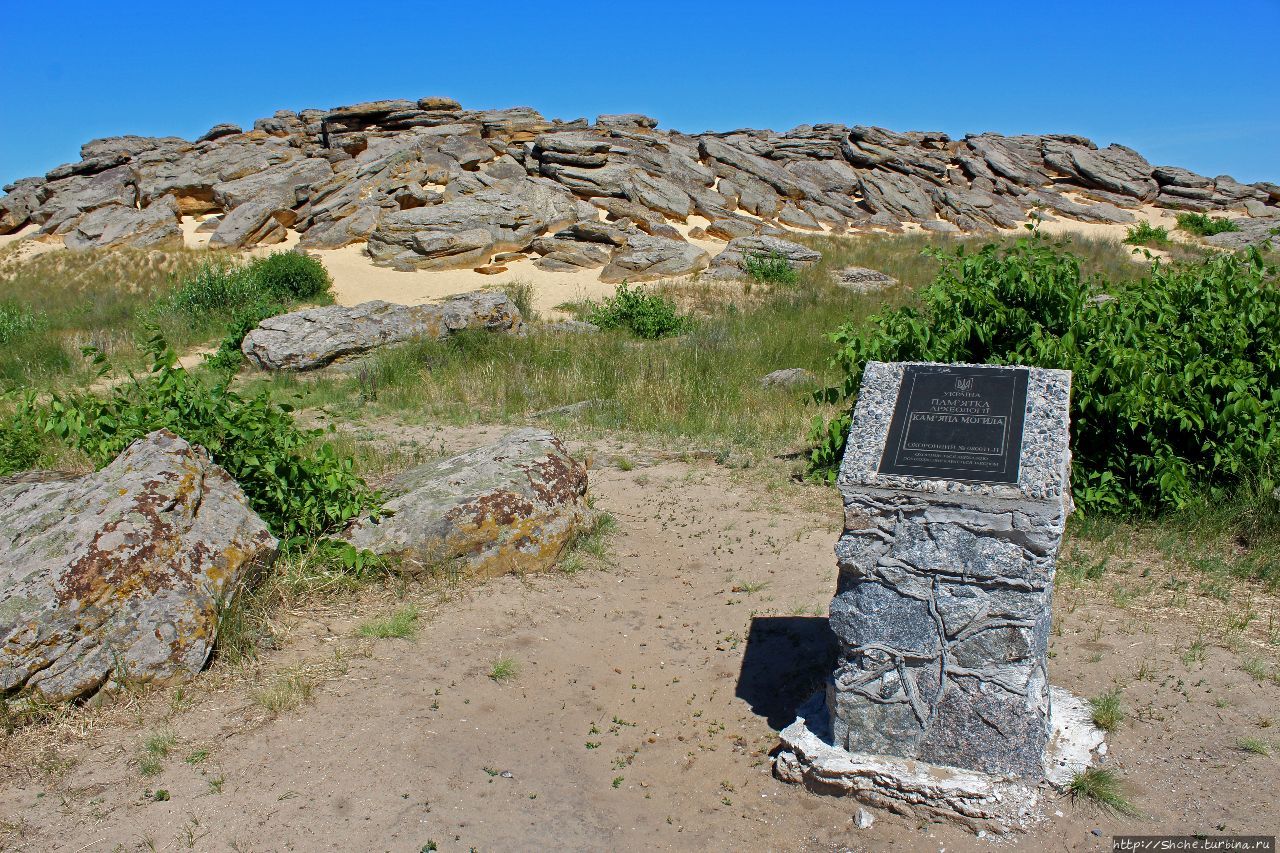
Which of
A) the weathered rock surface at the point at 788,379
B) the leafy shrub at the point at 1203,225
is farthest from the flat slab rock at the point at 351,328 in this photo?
the leafy shrub at the point at 1203,225

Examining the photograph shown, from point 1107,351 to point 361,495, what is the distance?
479 cm

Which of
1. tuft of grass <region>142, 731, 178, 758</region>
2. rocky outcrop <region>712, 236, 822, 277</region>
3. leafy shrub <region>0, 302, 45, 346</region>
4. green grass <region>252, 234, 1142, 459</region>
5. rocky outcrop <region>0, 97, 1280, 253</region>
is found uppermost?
rocky outcrop <region>0, 97, 1280, 253</region>

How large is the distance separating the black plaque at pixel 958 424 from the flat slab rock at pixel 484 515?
265 cm

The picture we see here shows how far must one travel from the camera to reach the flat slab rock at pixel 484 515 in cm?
558

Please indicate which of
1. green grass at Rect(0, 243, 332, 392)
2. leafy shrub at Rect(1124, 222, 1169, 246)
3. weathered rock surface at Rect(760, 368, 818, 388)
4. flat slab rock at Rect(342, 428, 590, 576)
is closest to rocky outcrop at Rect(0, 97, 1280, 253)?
green grass at Rect(0, 243, 332, 392)

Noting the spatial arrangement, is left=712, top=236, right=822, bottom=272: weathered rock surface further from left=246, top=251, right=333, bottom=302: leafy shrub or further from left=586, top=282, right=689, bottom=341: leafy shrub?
left=246, top=251, right=333, bottom=302: leafy shrub

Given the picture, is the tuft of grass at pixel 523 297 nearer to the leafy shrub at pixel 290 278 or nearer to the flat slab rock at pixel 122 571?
the leafy shrub at pixel 290 278

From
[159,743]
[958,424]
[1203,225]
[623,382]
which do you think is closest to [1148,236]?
[1203,225]

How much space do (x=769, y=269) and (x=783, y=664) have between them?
15.8 metres

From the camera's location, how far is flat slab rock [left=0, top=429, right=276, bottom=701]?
4.06m

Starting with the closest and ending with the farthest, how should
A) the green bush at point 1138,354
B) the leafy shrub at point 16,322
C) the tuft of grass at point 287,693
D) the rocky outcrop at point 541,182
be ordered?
1. the tuft of grass at point 287,693
2. the green bush at point 1138,354
3. the leafy shrub at point 16,322
4. the rocky outcrop at point 541,182

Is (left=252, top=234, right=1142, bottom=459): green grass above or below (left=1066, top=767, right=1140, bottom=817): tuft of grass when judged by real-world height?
above

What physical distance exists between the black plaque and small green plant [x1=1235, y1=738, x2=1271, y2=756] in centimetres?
162

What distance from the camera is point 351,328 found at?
12.9 meters
